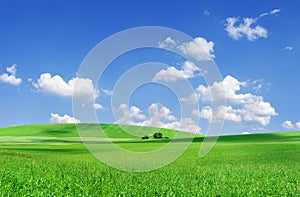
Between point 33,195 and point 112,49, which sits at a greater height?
point 112,49

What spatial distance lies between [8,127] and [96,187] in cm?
13799

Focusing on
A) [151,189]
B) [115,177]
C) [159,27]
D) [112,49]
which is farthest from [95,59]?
[151,189]

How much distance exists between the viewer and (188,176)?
21891mm

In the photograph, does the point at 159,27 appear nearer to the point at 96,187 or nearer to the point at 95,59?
the point at 95,59

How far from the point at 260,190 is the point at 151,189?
4899 millimetres

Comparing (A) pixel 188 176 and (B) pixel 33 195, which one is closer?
(B) pixel 33 195

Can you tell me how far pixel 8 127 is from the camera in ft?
472

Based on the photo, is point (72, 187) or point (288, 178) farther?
point (288, 178)

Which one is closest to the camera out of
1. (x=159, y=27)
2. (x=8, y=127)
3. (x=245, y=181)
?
(x=245, y=181)

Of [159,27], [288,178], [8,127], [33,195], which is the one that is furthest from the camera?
[8,127]

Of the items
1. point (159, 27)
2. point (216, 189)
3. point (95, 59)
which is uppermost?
point (159, 27)

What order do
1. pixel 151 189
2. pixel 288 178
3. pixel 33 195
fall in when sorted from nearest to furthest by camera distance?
pixel 33 195
pixel 151 189
pixel 288 178

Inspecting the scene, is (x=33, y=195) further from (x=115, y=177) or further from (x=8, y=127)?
(x=8, y=127)

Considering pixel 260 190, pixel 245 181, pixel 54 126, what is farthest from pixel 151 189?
pixel 54 126
